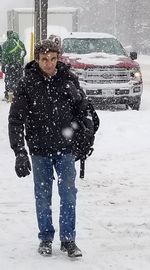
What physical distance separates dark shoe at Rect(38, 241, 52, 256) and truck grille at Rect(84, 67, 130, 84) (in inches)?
383

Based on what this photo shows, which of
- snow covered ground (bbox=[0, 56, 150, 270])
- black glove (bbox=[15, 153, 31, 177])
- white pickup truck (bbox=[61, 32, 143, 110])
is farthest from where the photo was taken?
white pickup truck (bbox=[61, 32, 143, 110])

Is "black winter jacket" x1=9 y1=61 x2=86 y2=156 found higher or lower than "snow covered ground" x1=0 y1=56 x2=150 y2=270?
higher

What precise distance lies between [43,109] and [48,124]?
0.14m

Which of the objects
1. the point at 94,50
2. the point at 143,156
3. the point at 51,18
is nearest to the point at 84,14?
the point at 51,18

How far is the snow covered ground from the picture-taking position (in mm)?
5137

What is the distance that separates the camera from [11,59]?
16.3m

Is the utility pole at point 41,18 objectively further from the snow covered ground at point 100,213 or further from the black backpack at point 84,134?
the black backpack at point 84,134

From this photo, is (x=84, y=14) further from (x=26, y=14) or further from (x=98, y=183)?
(x=98, y=183)

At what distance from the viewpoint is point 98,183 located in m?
7.87

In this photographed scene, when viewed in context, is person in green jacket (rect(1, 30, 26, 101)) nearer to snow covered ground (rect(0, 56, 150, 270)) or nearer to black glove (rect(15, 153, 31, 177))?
snow covered ground (rect(0, 56, 150, 270))

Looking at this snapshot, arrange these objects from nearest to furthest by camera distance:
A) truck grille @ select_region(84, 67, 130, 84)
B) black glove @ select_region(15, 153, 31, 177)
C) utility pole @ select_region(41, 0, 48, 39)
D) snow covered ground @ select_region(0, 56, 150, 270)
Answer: black glove @ select_region(15, 153, 31, 177) → snow covered ground @ select_region(0, 56, 150, 270) → utility pole @ select_region(41, 0, 48, 39) → truck grille @ select_region(84, 67, 130, 84)

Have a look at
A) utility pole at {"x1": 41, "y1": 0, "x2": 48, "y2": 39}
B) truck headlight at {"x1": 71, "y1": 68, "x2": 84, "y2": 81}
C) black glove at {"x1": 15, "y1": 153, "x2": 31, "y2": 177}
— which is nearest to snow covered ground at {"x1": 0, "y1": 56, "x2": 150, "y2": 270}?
black glove at {"x1": 15, "y1": 153, "x2": 31, "y2": 177}

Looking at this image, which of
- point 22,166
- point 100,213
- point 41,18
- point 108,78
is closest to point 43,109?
point 22,166

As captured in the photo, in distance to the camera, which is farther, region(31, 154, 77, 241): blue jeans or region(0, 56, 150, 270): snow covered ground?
region(0, 56, 150, 270): snow covered ground
